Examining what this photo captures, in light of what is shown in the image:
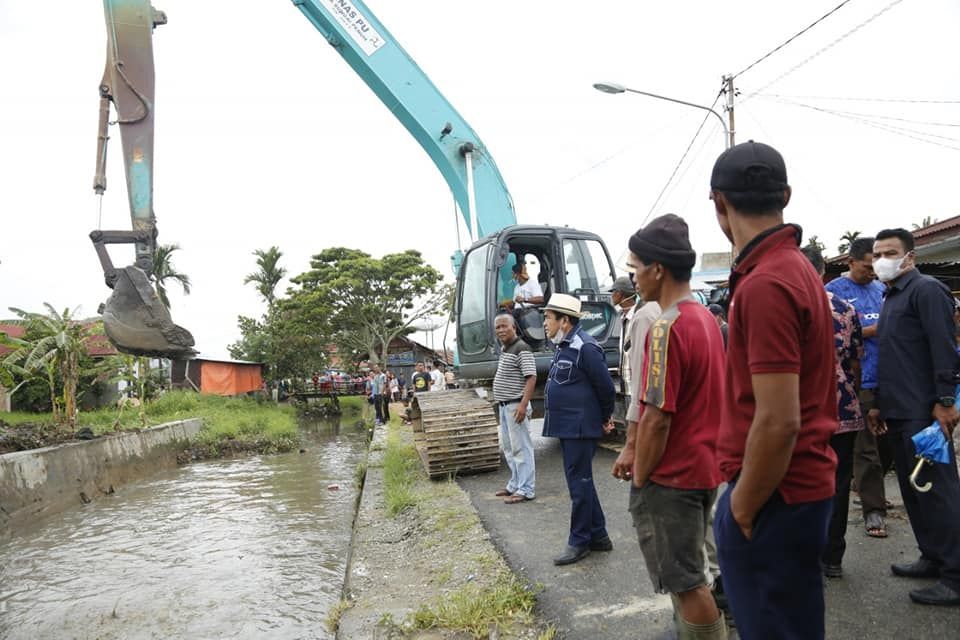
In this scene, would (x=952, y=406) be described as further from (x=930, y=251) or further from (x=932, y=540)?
(x=930, y=251)

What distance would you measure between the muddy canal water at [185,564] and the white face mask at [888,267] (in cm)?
380

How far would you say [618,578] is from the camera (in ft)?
11.6

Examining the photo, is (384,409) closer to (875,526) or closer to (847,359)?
(875,526)

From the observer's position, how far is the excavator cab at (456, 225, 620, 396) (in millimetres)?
7234

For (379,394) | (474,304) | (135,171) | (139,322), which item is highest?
(135,171)

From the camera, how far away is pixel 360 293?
3141 centimetres

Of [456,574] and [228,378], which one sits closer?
[456,574]

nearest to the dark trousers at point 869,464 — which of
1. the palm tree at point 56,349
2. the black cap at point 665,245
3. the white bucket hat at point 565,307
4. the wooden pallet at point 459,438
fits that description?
the white bucket hat at point 565,307

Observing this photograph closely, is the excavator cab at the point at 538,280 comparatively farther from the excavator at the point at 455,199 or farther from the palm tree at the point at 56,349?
the palm tree at the point at 56,349

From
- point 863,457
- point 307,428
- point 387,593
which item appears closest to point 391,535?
point 387,593

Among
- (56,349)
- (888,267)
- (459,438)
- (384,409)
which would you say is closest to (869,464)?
(888,267)

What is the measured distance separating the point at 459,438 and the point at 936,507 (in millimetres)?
4482

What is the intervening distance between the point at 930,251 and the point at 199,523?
461 inches

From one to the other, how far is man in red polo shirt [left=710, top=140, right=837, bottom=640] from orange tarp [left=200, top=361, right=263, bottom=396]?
31202 millimetres
